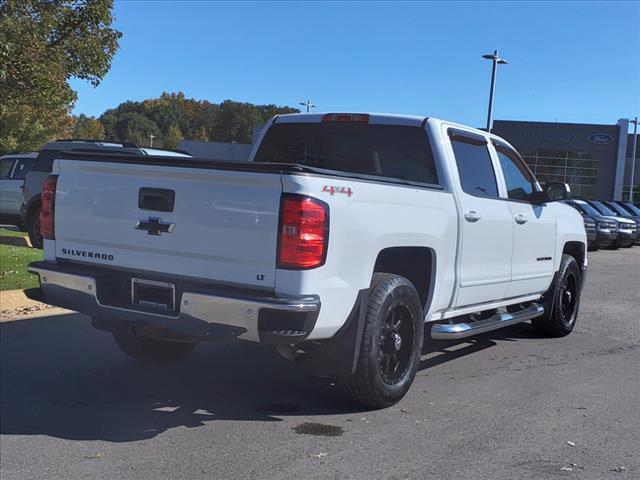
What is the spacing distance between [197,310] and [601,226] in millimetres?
21574

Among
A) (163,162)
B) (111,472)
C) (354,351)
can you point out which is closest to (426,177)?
(354,351)

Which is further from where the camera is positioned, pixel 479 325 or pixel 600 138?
pixel 600 138

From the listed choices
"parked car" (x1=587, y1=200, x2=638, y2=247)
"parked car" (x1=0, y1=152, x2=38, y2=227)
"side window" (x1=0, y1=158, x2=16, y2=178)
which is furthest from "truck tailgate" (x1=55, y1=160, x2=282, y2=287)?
"parked car" (x1=587, y1=200, x2=638, y2=247)

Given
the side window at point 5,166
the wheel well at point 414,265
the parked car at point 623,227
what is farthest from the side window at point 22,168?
the parked car at point 623,227

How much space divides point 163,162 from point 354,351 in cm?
177

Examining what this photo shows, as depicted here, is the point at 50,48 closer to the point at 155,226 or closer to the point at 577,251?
the point at 155,226

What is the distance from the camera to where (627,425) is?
191 inches

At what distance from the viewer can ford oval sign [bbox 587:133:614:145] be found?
51031 mm

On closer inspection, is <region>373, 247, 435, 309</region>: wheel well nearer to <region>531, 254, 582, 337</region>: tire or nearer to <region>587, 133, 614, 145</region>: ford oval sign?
<region>531, 254, 582, 337</region>: tire

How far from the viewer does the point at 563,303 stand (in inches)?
316

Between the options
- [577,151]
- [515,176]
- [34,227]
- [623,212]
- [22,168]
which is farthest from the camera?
[577,151]

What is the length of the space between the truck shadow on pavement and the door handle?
156 centimetres

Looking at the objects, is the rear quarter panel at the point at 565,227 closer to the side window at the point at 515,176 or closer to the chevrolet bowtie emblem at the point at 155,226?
the side window at the point at 515,176

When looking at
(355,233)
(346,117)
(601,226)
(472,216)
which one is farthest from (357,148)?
(601,226)
